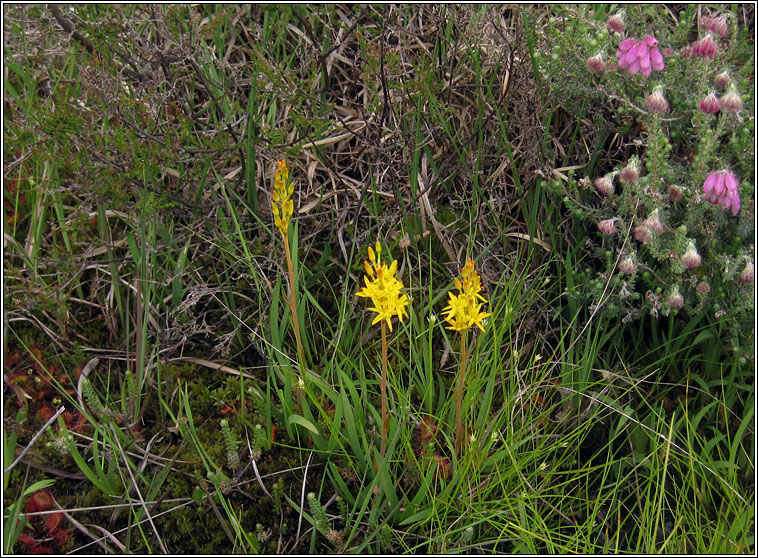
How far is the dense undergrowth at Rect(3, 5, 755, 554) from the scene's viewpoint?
6.44ft

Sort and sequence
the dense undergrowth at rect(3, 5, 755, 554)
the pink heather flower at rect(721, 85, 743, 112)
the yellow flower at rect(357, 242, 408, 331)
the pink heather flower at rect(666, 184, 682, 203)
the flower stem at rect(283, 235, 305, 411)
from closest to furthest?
the yellow flower at rect(357, 242, 408, 331)
the flower stem at rect(283, 235, 305, 411)
the pink heather flower at rect(721, 85, 743, 112)
the dense undergrowth at rect(3, 5, 755, 554)
the pink heather flower at rect(666, 184, 682, 203)

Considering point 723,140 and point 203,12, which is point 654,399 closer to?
point 723,140

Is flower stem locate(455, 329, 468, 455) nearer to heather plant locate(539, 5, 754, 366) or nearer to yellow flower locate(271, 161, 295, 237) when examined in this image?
yellow flower locate(271, 161, 295, 237)

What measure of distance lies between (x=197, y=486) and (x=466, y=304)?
118cm

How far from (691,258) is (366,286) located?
107cm

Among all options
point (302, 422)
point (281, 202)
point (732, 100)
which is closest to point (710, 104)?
point (732, 100)

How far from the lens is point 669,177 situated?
202cm

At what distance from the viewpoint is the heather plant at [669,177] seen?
1979 mm

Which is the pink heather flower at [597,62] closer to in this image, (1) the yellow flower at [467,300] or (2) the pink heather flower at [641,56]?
(2) the pink heather flower at [641,56]

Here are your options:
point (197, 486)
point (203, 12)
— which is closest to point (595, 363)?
point (197, 486)

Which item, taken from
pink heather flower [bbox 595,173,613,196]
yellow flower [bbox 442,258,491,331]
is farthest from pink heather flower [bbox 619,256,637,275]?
yellow flower [bbox 442,258,491,331]

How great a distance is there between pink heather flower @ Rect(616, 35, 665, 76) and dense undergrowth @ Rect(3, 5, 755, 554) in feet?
0.25

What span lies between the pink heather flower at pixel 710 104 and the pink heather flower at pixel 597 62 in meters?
0.35

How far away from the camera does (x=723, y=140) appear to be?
2398 mm
